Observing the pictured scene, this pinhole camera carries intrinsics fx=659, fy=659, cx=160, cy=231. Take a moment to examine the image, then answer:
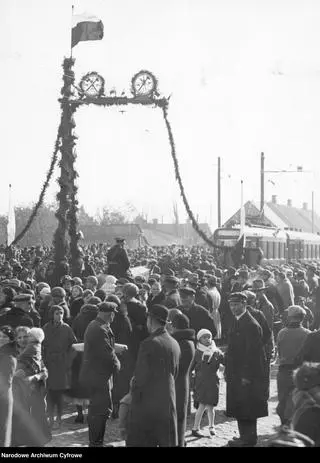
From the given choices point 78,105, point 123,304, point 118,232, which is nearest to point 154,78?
point 78,105

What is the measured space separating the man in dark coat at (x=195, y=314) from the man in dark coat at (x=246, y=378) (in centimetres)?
151

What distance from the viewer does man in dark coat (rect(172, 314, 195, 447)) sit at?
23.4 feet

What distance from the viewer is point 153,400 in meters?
6.17

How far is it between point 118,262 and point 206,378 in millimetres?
7589

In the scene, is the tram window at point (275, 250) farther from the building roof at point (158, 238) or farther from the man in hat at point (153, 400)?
the building roof at point (158, 238)

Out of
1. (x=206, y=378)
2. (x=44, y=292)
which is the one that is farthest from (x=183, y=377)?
(x=44, y=292)

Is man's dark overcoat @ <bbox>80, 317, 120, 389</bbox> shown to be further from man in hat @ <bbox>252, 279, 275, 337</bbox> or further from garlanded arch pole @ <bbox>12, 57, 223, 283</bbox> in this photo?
garlanded arch pole @ <bbox>12, 57, 223, 283</bbox>

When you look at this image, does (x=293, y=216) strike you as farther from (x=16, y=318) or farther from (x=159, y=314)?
(x=159, y=314)

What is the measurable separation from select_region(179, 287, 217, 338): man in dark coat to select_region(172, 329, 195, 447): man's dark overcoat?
6.51ft

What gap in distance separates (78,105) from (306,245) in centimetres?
2851

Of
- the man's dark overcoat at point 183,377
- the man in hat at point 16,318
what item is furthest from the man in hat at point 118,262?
the man's dark overcoat at point 183,377

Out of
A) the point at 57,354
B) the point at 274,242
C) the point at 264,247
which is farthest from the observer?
the point at 274,242
